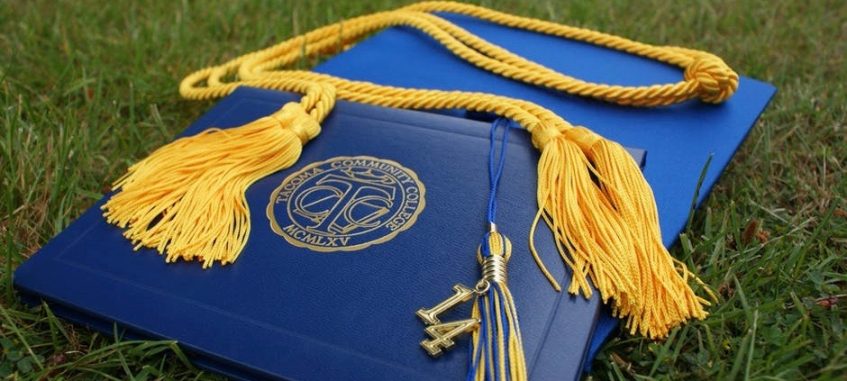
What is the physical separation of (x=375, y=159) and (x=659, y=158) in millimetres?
440

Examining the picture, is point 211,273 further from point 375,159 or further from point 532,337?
point 532,337

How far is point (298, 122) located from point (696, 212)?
2.09 ft

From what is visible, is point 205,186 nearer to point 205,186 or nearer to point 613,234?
point 205,186

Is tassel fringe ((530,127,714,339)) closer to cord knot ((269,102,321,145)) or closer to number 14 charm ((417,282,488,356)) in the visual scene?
number 14 charm ((417,282,488,356))

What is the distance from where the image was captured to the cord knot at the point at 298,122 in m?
1.23

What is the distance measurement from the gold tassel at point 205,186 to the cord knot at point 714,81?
653 millimetres

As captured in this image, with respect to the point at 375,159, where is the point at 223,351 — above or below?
below

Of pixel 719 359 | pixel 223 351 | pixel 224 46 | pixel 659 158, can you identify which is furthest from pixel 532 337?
pixel 224 46

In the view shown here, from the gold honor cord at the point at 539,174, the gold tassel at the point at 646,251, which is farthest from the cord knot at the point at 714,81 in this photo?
the gold tassel at the point at 646,251

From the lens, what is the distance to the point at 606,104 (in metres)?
1.36

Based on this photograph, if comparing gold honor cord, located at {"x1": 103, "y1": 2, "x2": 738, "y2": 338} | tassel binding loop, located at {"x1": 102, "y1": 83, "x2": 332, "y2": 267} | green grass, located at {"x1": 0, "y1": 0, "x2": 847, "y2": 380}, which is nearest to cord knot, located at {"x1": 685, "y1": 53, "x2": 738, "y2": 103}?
gold honor cord, located at {"x1": 103, "y1": 2, "x2": 738, "y2": 338}

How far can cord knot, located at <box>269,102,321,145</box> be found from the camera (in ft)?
4.04

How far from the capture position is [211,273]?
3.37 ft

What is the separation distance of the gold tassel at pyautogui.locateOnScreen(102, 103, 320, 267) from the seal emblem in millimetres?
53
